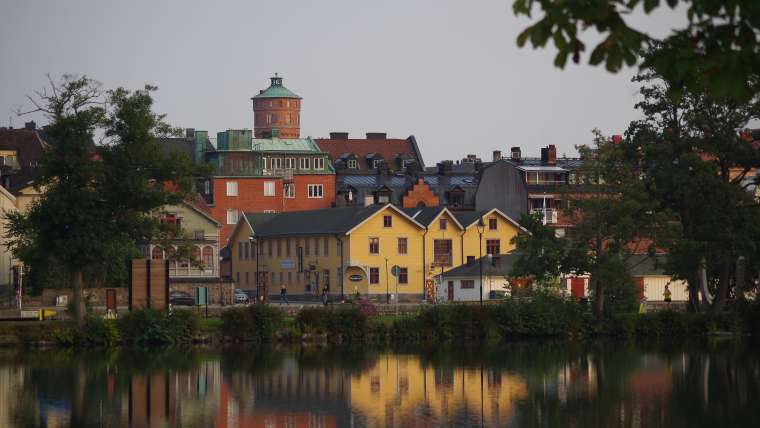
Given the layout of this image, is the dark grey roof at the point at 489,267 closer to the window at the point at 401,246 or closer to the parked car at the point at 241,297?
the window at the point at 401,246

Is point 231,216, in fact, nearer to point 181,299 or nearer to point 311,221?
point 311,221

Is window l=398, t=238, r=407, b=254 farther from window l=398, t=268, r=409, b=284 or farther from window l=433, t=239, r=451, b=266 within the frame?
window l=433, t=239, r=451, b=266

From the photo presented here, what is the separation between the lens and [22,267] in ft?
268

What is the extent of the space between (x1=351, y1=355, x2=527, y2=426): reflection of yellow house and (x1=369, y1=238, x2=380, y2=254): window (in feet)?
166

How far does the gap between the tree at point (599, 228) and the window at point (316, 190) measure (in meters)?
77.7

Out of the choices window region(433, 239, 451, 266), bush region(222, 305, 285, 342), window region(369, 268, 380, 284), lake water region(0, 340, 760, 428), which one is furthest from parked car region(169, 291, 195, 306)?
lake water region(0, 340, 760, 428)

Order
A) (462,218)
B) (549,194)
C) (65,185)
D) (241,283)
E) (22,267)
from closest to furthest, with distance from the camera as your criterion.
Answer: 1. (65,185)
2. (22,267)
3. (462,218)
4. (241,283)
5. (549,194)

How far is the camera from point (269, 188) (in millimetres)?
136750

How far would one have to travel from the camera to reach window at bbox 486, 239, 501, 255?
103312 mm

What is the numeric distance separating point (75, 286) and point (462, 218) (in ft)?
161

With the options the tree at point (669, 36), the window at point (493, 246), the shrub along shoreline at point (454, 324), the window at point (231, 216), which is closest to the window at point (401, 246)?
the window at point (493, 246)

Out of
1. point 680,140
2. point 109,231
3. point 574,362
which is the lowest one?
point 574,362

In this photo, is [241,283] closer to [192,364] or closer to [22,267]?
[22,267]

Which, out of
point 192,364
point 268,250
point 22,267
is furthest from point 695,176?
point 268,250
